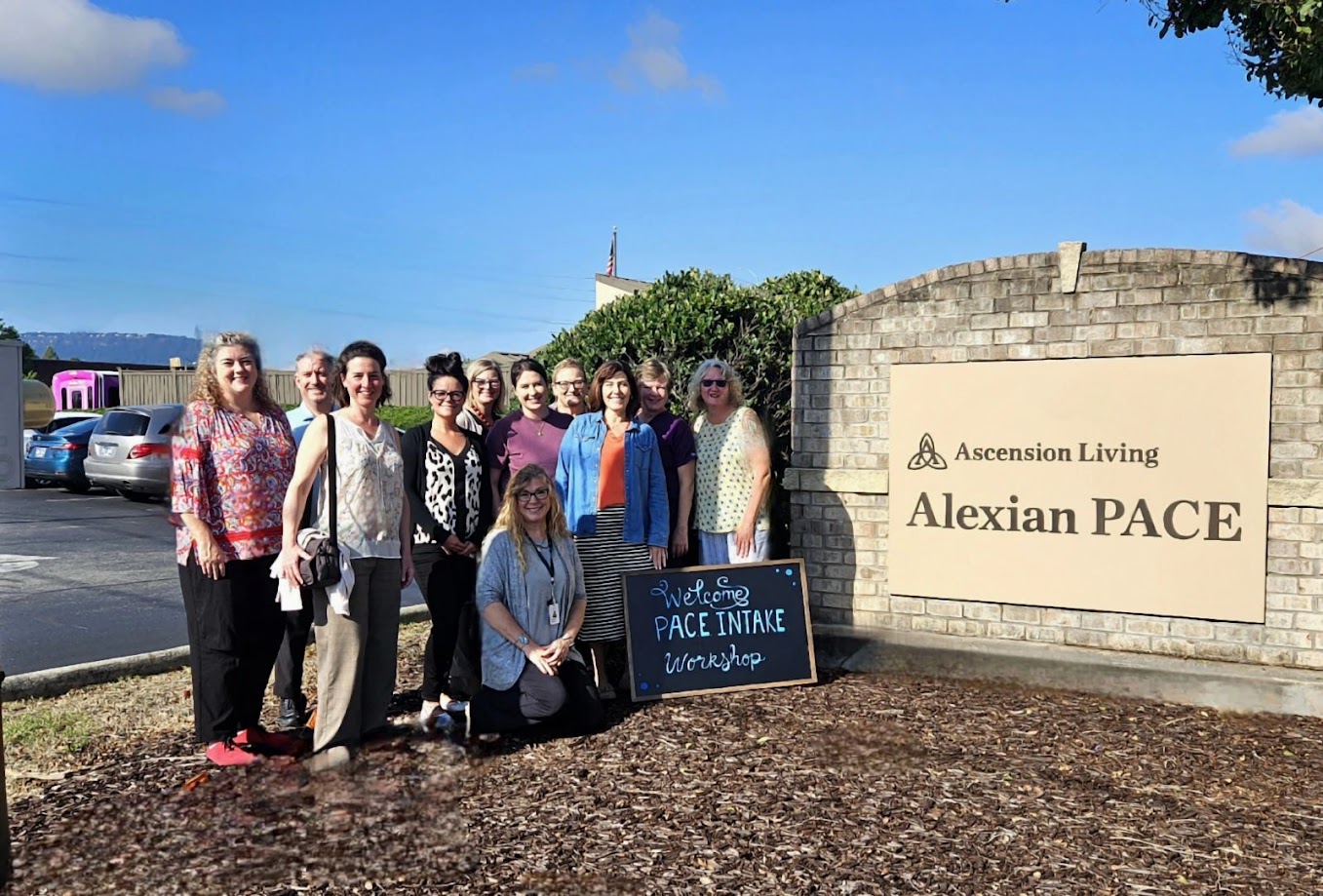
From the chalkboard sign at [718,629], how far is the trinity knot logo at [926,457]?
930 millimetres

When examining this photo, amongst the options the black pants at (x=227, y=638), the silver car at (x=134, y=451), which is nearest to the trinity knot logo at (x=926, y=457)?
the black pants at (x=227, y=638)

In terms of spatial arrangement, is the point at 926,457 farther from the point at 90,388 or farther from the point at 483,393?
the point at 90,388

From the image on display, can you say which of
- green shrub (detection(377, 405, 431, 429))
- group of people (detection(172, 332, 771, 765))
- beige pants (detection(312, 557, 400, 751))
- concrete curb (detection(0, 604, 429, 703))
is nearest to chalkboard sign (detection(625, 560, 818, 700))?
group of people (detection(172, 332, 771, 765))

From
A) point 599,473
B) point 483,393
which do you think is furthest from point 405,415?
point 599,473

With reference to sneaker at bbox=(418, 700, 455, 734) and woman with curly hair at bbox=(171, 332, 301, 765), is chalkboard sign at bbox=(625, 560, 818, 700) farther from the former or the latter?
woman with curly hair at bbox=(171, 332, 301, 765)

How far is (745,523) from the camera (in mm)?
6301

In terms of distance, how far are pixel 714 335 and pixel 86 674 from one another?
4.33 metres

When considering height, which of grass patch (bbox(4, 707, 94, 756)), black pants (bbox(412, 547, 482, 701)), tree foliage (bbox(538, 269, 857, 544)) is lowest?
grass patch (bbox(4, 707, 94, 756))

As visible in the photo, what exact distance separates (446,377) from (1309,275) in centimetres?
439

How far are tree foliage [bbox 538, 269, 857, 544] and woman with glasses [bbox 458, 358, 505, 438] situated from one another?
170cm

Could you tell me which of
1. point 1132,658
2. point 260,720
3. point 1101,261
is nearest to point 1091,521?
point 1132,658

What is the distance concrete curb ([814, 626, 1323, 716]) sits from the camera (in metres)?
5.69

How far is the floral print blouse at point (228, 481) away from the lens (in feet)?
15.6

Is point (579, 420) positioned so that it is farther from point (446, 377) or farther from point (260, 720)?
point (260, 720)
